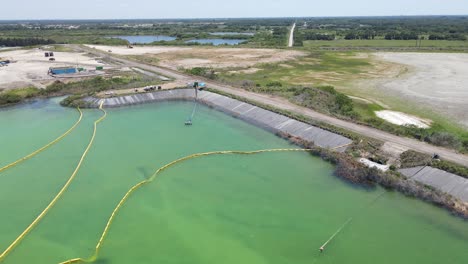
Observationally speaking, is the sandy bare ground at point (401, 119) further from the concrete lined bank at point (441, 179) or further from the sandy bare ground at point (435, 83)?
the concrete lined bank at point (441, 179)

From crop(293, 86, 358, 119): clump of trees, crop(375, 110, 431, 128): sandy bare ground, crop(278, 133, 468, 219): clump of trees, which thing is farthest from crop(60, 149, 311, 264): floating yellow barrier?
crop(375, 110, 431, 128): sandy bare ground

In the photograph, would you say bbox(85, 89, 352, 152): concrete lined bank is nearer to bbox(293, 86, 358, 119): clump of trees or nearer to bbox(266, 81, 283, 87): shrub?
bbox(293, 86, 358, 119): clump of trees

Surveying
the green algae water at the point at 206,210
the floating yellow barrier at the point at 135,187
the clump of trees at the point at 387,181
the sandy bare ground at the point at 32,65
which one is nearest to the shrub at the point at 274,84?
the green algae water at the point at 206,210

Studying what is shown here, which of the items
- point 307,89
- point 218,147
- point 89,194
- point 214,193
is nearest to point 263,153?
point 218,147

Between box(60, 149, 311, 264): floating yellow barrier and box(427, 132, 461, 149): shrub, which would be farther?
box(427, 132, 461, 149): shrub

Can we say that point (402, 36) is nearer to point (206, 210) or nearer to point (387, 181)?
point (387, 181)
